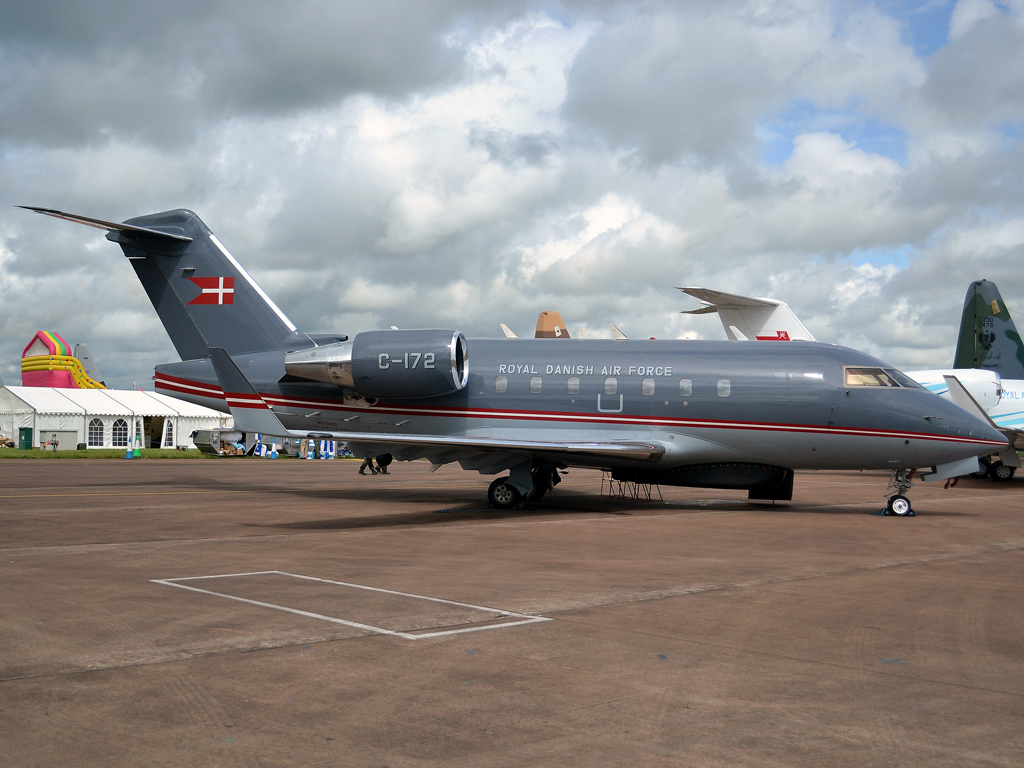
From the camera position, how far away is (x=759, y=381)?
714 inches

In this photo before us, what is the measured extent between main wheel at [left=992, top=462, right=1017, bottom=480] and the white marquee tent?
153 feet

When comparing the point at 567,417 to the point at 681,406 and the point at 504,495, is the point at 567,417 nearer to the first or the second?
the point at 504,495

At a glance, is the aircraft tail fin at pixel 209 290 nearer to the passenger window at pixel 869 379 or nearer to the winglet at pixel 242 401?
the winglet at pixel 242 401

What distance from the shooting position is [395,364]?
18.9m

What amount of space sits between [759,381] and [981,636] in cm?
1127

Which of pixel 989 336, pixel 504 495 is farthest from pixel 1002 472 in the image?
pixel 504 495

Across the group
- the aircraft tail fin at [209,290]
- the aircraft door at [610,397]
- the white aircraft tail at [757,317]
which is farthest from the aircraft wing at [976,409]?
the aircraft tail fin at [209,290]

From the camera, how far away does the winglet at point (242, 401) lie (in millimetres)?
16172

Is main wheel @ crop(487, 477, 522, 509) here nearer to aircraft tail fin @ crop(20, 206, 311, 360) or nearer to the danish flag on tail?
aircraft tail fin @ crop(20, 206, 311, 360)

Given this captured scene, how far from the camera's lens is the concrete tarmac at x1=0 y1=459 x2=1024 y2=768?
4.54m

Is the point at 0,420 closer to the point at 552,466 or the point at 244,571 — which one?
the point at 552,466

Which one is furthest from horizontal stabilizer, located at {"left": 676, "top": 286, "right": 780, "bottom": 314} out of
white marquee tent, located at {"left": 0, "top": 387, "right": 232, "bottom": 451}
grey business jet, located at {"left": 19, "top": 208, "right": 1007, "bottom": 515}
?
white marquee tent, located at {"left": 0, "top": 387, "right": 232, "bottom": 451}

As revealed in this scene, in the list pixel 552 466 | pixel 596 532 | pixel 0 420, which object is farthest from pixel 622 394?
pixel 0 420

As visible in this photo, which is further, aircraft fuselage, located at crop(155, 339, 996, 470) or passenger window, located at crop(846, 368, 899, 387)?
passenger window, located at crop(846, 368, 899, 387)
